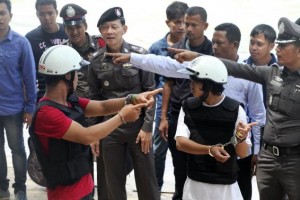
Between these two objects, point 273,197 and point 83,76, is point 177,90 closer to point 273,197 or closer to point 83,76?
Result: point 83,76

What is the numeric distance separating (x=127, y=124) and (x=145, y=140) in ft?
0.73

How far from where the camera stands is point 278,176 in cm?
401

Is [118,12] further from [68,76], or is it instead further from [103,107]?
[68,76]

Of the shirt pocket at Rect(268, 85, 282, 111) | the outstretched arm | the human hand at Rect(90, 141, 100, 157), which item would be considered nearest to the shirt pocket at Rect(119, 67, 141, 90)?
the outstretched arm

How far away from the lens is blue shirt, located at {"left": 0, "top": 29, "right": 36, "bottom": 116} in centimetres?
520

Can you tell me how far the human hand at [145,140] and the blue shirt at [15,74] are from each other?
1.38 m

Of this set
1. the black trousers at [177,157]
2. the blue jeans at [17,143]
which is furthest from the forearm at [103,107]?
the blue jeans at [17,143]

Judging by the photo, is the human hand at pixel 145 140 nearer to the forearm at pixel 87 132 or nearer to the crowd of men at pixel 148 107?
the crowd of men at pixel 148 107

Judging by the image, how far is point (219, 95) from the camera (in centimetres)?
369

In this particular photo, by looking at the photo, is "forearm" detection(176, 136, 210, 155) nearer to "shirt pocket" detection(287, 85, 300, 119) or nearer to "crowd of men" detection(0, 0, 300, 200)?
"crowd of men" detection(0, 0, 300, 200)

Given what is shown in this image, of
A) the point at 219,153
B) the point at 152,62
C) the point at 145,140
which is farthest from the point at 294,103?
the point at 145,140

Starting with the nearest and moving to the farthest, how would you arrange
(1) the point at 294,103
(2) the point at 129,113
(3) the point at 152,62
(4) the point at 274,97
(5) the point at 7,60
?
(2) the point at 129,113 → (1) the point at 294,103 → (4) the point at 274,97 → (3) the point at 152,62 → (5) the point at 7,60

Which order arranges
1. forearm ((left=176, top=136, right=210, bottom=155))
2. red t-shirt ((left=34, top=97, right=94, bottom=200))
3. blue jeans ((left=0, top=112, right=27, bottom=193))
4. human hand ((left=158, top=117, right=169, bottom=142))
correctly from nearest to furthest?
red t-shirt ((left=34, top=97, right=94, bottom=200)) → forearm ((left=176, top=136, right=210, bottom=155)) → human hand ((left=158, top=117, right=169, bottom=142)) → blue jeans ((left=0, top=112, right=27, bottom=193))

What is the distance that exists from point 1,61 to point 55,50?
71.3 inches
